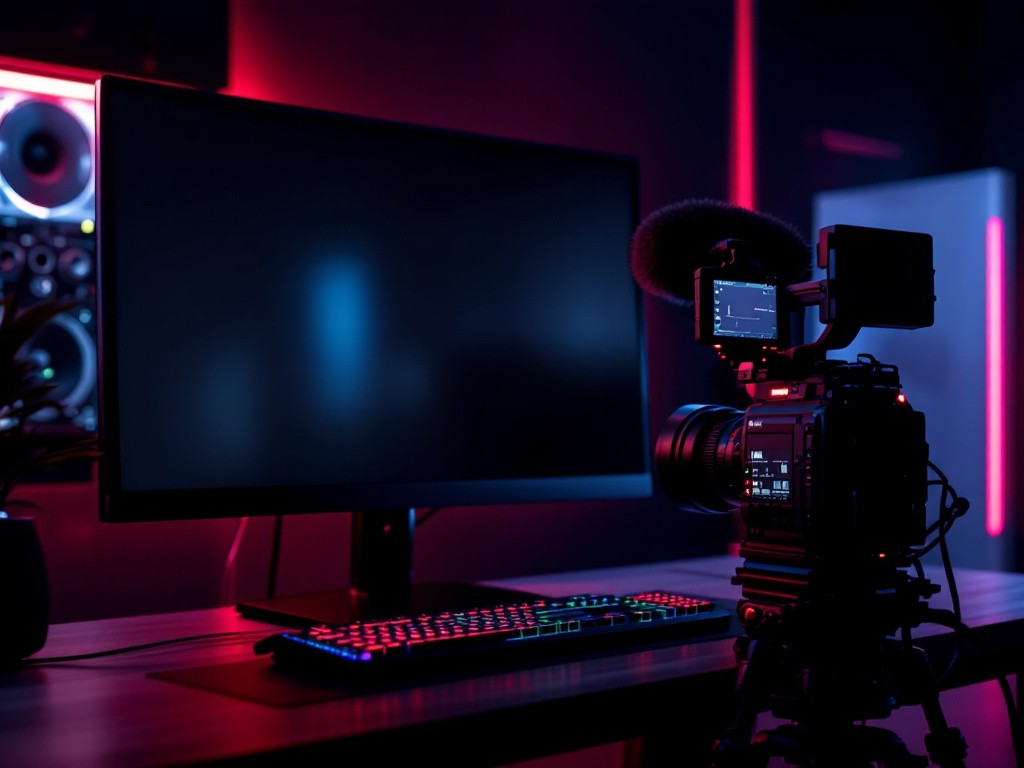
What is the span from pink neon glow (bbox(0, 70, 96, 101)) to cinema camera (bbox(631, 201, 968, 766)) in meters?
0.92

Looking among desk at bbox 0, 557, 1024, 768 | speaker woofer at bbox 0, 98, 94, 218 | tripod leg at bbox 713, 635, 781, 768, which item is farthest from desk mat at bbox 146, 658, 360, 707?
speaker woofer at bbox 0, 98, 94, 218

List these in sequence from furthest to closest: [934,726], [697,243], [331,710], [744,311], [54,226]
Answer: [54,226] → [697,243] → [744,311] → [934,726] → [331,710]

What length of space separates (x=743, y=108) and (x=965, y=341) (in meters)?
0.90

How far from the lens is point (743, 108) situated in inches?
92.3

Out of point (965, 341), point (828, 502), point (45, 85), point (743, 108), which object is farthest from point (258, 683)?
point (965, 341)

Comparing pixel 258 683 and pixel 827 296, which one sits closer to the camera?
pixel 258 683

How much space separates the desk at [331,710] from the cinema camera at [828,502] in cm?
6

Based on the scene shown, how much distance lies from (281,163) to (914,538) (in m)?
0.73

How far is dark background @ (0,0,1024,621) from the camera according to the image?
1.46 meters

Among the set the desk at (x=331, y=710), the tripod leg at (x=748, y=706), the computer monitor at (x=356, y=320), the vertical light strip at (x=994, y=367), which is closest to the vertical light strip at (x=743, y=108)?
the vertical light strip at (x=994, y=367)

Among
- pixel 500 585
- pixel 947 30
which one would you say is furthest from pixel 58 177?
pixel 947 30

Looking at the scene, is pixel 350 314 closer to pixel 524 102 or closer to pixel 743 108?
pixel 524 102

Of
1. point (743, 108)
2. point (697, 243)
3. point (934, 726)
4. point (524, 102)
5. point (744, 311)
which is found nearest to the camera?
point (934, 726)

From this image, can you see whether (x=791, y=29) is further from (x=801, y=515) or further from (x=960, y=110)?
(x=801, y=515)
